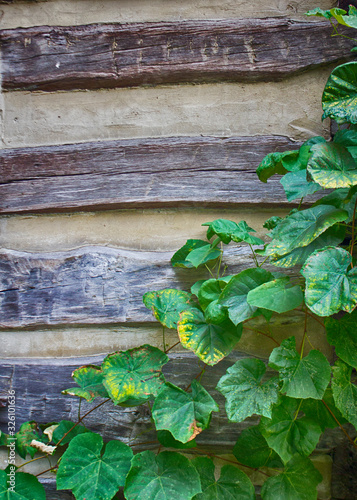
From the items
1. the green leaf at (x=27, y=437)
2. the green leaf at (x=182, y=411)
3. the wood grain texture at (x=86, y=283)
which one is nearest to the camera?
the green leaf at (x=182, y=411)

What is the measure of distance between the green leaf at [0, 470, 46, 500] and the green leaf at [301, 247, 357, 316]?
3.09ft

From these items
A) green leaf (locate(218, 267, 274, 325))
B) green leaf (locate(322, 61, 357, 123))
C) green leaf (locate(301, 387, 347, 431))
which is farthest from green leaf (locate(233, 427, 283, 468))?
green leaf (locate(322, 61, 357, 123))

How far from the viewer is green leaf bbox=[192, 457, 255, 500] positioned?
40.9 inches

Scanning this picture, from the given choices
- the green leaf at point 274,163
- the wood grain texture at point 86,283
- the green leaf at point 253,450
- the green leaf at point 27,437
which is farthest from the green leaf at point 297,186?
the green leaf at point 27,437

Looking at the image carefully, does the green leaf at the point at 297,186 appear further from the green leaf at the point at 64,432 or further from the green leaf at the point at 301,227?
the green leaf at the point at 64,432

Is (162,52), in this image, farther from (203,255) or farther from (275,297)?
(275,297)

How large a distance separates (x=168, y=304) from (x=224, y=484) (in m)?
0.52

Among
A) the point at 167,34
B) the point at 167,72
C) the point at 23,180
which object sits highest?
the point at 167,34

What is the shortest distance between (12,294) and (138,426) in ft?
2.05

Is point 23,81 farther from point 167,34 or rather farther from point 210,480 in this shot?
point 210,480

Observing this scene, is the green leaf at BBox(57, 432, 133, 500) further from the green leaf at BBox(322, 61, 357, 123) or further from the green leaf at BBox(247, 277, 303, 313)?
the green leaf at BBox(322, 61, 357, 123)

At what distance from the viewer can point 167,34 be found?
4.39 ft

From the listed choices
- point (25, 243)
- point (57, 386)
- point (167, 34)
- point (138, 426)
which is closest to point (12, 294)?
point (25, 243)

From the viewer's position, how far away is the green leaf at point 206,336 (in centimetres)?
102
